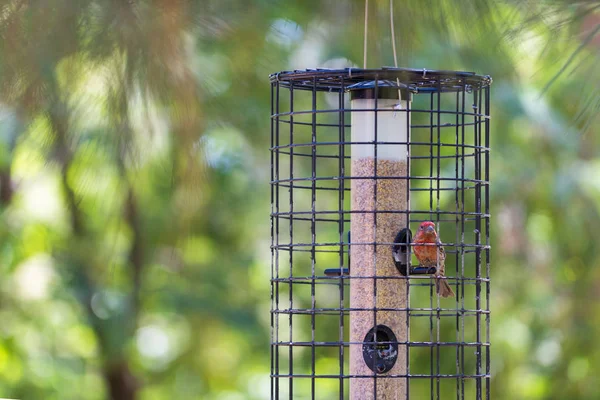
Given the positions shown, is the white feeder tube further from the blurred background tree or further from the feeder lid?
the blurred background tree

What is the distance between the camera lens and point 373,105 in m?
3.25

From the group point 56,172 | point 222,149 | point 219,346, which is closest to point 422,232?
point 56,172

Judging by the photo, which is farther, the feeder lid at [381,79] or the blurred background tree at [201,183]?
the feeder lid at [381,79]

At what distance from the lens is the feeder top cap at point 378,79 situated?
9.74 ft

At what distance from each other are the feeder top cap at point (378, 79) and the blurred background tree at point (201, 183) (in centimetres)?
9

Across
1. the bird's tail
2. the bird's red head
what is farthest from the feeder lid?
the bird's tail

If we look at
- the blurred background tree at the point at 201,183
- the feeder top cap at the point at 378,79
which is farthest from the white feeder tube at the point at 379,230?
the blurred background tree at the point at 201,183

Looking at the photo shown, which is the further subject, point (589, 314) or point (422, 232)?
point (589, 314)

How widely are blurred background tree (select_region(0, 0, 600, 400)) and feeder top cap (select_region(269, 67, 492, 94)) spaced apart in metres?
0.09

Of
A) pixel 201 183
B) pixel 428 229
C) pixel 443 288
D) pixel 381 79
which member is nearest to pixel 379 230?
pixel 428 229

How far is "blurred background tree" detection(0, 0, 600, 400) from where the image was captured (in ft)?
8.50

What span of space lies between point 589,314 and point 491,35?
6.86m

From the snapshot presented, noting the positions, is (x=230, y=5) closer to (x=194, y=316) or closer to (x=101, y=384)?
(x=194, y=316)

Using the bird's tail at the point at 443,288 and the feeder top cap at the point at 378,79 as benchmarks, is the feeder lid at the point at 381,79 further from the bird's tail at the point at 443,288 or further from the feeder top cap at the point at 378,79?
the bird's tail at the point at 443,288
